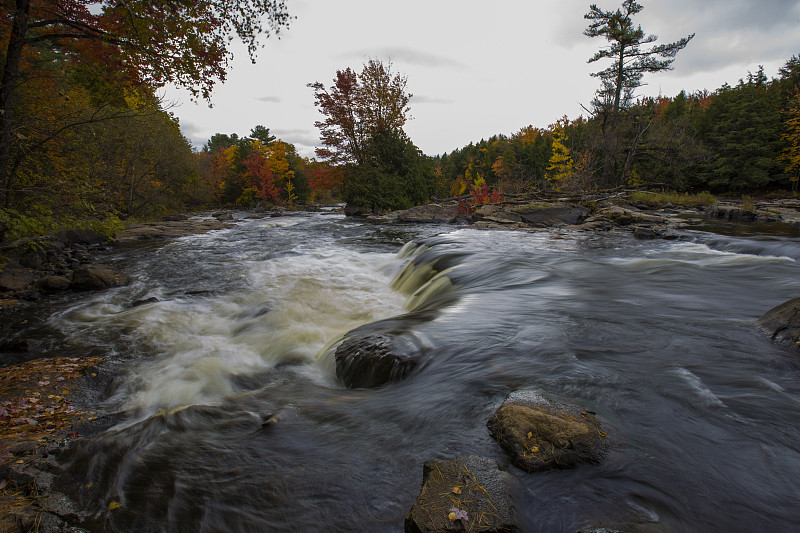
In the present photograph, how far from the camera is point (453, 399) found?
3090mm

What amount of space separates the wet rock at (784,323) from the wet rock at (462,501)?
3.59 meters

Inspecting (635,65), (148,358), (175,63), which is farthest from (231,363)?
(635,65)

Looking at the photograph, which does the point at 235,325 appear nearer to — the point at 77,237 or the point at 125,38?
the point at 125,38

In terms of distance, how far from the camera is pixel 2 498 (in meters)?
2.07

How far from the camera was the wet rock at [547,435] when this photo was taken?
213 cm

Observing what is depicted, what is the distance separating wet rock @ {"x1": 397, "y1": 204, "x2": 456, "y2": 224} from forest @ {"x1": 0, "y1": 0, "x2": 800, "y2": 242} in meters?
4.07

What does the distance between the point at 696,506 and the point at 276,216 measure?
98.5ft

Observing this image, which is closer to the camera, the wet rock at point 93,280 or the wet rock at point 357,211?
the wet rock at point 93,280

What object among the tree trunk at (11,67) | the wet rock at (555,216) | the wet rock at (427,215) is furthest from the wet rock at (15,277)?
the wet rock at (427,215)

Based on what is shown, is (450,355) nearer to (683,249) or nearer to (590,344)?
(590,344)

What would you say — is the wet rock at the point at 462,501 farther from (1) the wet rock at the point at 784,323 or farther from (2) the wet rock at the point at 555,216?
(2) the wet rock at the point at 555,216

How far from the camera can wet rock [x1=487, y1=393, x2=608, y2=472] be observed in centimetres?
213

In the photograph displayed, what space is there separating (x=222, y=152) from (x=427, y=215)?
148 ft

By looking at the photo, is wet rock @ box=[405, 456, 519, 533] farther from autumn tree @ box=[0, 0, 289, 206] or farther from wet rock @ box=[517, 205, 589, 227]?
wet rock @ box=[517, 205, 589, 227]
